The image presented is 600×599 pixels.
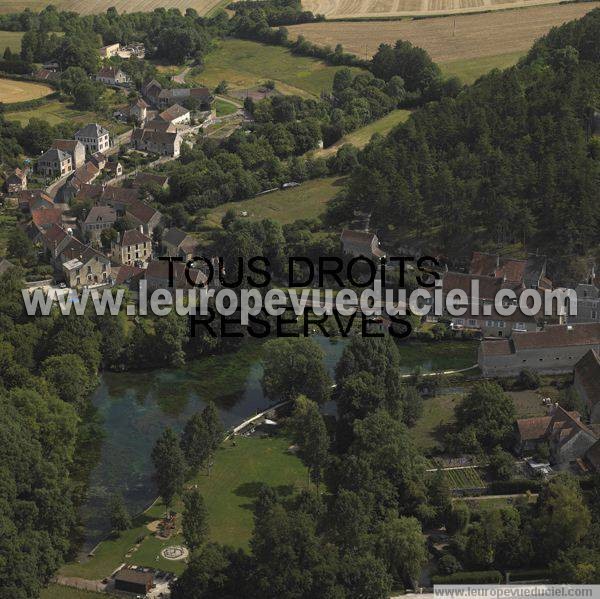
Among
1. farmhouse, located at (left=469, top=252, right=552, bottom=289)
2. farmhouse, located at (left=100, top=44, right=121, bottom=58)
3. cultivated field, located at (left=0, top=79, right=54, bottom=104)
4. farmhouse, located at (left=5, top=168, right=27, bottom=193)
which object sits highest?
farmhouse, located at (left=100, top=44, right=121, bottom=58)

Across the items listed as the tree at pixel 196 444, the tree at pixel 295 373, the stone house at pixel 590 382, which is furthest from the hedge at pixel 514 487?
the tree at pixel 196 444

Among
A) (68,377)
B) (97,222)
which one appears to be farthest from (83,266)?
(68,377)

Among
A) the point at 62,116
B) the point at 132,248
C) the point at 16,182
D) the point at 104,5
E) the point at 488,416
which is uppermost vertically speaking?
the point at 104,5

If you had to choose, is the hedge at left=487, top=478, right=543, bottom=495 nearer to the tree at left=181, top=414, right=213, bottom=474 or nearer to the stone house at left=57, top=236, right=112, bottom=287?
the tree at left=181, top=414, right=213, bottom=474

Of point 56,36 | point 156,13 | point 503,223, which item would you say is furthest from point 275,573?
point 156,13

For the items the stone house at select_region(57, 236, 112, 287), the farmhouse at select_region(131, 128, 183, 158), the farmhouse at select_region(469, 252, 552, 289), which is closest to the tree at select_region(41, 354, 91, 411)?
the stone house at select_region(57, 236, 112, 287)

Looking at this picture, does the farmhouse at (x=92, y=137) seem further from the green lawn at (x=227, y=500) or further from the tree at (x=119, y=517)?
the tree at (x=119, y=517)

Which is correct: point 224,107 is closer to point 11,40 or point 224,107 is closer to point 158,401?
point 11,40
